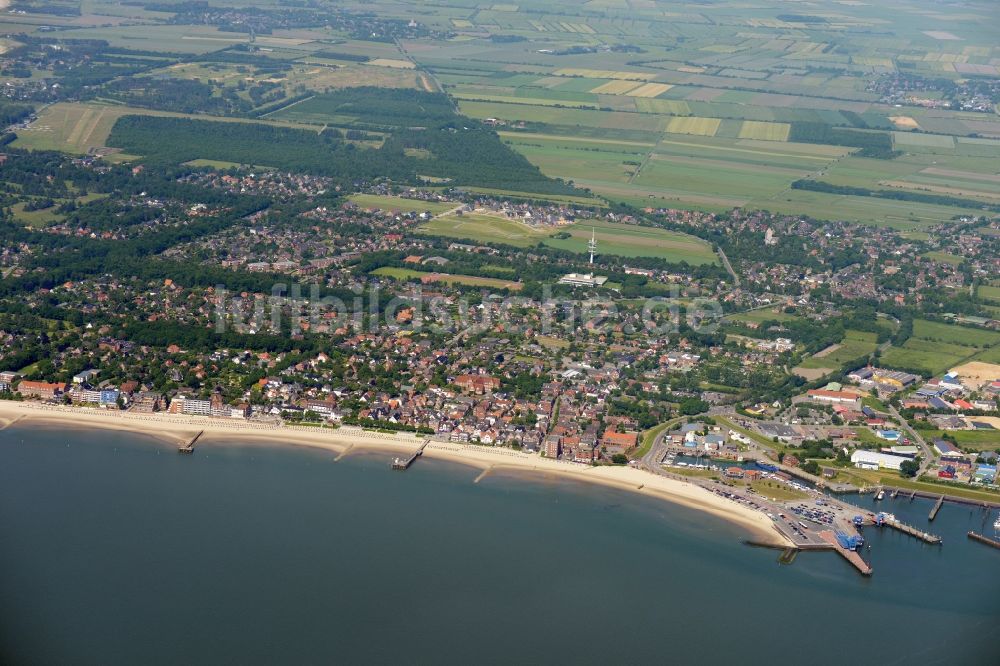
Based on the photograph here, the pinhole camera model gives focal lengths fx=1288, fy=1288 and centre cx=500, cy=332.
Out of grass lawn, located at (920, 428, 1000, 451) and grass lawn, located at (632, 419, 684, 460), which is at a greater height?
grass lawn, located at (920, 428, 1000, 451)

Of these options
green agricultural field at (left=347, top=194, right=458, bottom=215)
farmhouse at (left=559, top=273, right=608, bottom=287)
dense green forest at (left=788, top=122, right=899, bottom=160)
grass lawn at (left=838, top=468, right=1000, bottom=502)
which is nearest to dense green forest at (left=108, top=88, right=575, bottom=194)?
green agricultural field at (left=347, top=194, right=458, bottom=215)

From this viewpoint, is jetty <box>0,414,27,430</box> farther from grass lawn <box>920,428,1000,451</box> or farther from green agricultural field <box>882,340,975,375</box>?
green agricultural field <box>882,340,975,375</box>

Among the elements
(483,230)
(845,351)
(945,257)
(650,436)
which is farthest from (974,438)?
(483,230)

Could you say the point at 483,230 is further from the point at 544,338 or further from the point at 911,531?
the point at 911,531

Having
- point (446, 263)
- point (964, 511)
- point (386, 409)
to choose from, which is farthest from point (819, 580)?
point (446, 263)

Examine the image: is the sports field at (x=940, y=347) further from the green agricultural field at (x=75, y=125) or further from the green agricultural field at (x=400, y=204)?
the green agricultural field at (x=75, y=125)
